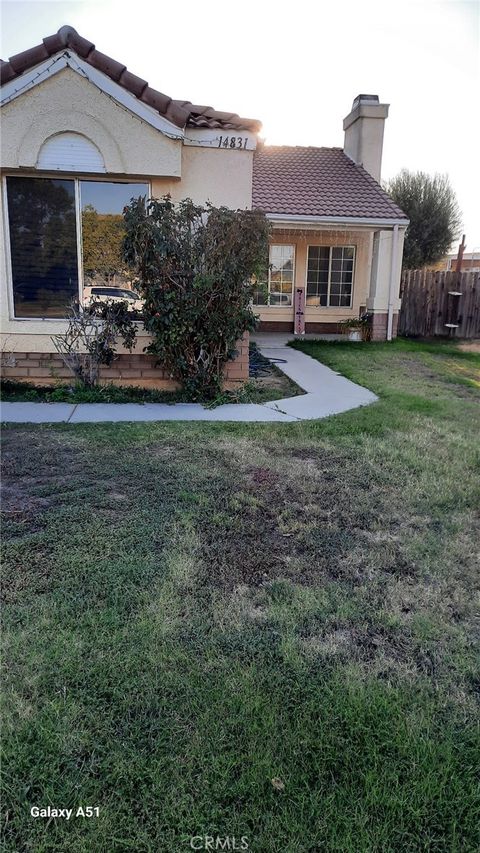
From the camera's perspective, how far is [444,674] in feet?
8.02

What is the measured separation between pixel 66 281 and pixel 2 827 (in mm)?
6925

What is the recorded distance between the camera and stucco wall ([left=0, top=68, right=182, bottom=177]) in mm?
7074

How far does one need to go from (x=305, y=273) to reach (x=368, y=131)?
444cm

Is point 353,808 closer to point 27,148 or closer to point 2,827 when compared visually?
point 2,827

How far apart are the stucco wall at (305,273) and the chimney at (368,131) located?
79.8 inches

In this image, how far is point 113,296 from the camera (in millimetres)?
7590

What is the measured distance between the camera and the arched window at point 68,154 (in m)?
7.17

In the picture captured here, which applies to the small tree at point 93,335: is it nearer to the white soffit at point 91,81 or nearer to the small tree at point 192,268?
the small tree at point 192,268

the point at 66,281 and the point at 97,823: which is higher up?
the point at 66,281

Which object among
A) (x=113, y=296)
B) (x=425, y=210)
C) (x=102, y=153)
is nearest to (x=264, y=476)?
(x=113, y=296)

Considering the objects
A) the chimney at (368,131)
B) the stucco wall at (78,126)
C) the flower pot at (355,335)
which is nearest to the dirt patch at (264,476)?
the stucco wall at (78,126)

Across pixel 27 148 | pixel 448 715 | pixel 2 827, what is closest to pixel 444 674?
pixel 448 715

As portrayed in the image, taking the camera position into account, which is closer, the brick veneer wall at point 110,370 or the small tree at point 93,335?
the small tree at point 93,335

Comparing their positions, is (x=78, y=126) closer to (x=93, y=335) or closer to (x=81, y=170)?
(x=81, y=170)
